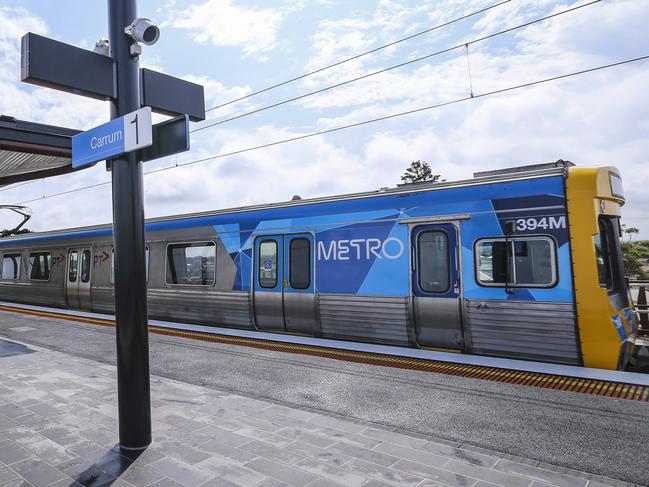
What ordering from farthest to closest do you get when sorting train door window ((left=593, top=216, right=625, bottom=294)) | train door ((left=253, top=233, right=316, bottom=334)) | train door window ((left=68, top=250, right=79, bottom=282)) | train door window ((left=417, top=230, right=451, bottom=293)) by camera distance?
train door window ((left=68, top=250, right=79, bottom=282)), train door ((left=253, top=233, right=316, bottom=334)), train door window ((left=417, top=230, right=451, bottom=293)), train door window ((left=593, top=216, right=625, bottom=294))

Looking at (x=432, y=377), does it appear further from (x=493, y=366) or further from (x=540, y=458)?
(x=540, y=458)

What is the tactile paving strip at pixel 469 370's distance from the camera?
17.2ft

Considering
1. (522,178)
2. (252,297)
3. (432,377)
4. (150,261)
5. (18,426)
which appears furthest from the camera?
(150,261)

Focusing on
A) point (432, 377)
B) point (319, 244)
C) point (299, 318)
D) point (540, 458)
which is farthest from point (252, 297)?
point (540, 458)

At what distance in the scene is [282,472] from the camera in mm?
3344

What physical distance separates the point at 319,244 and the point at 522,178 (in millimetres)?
3603

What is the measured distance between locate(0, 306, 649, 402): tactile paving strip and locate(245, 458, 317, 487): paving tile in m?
3.28

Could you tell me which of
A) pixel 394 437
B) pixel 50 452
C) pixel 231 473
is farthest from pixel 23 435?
pixel 394 437

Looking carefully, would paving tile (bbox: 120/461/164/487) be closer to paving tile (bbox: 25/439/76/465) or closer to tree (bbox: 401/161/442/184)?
paving tile (bbox: 25/439/76/465)

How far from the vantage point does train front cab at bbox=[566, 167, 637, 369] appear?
5812 millimetres

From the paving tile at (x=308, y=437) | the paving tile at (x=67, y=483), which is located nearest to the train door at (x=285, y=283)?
the paving tile at (x=308, y=437)

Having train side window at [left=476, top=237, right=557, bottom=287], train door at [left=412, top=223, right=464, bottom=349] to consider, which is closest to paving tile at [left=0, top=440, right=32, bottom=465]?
train door at [left=412, top=223, right=464, bottom=349]

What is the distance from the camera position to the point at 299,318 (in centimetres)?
865

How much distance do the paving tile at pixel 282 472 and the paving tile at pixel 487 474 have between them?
3.55ft
